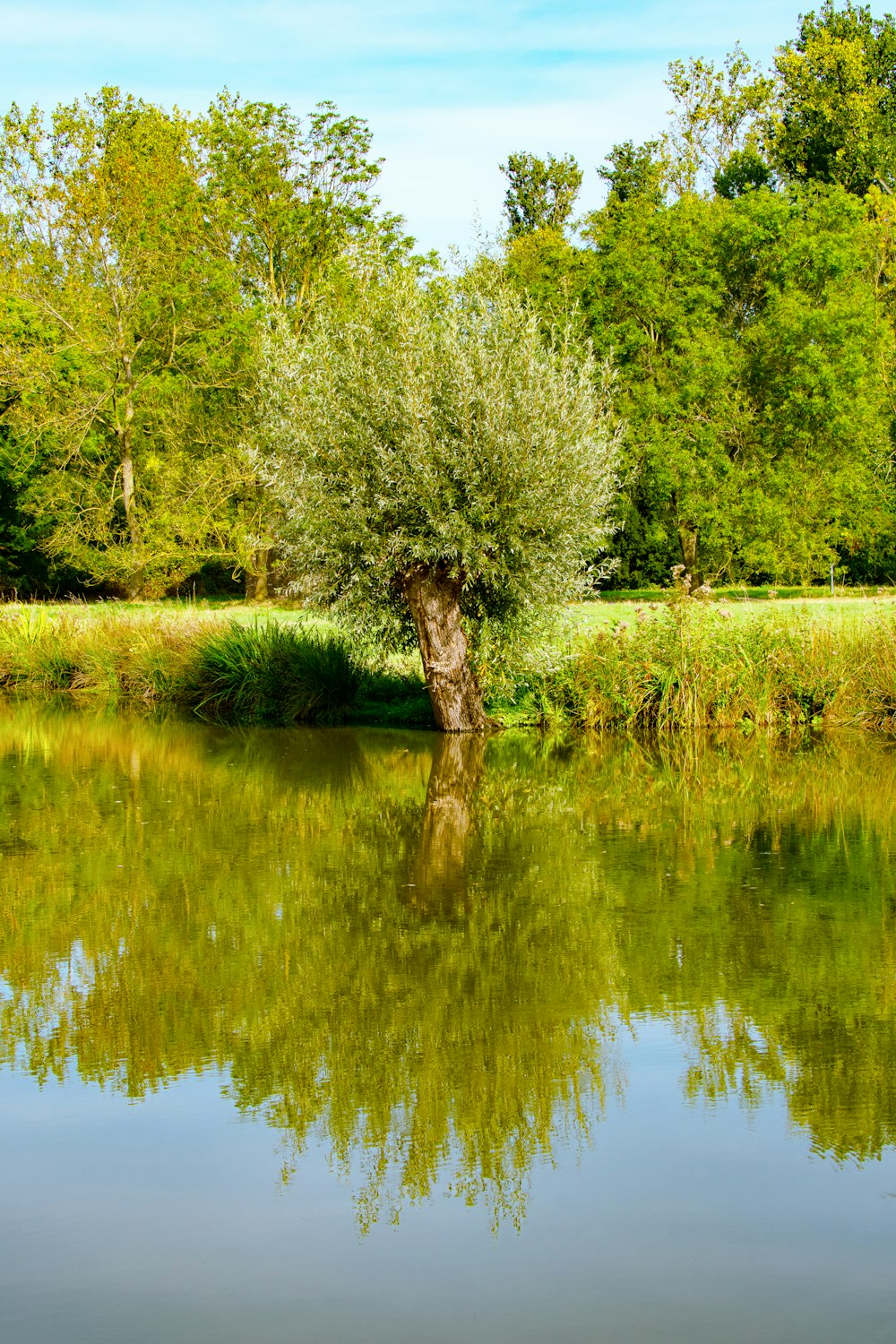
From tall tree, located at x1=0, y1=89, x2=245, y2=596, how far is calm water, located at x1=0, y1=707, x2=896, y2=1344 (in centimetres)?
2656

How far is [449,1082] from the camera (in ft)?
18.4

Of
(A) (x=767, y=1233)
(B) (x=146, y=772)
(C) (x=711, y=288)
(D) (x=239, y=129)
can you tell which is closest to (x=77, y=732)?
(B) (x=146, y=772)

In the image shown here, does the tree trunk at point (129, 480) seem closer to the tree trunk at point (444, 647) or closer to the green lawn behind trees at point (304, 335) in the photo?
the green lawn behind trees at point (304, 335)

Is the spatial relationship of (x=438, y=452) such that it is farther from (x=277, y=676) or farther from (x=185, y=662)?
(x=185, y=662)

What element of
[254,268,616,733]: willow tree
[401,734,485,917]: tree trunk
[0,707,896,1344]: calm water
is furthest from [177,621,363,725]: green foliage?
[0,707,896,1344]: calm water

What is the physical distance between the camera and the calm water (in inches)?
162

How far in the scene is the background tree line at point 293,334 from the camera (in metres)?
33.6

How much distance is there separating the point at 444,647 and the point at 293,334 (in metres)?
19.5

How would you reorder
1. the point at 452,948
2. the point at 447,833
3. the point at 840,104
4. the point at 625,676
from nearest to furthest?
1. the point at 452,948
2. the point at 447,833
3. the point at 625,676
4. the point at 840,104

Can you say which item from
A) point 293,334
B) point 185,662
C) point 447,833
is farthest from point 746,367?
point 447,833

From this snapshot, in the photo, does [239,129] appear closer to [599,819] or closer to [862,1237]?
[599,819]

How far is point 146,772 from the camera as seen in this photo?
14.1 meters

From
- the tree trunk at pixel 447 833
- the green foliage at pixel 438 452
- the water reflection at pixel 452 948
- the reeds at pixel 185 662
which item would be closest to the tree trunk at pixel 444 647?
the green foliage at pixel 438 452

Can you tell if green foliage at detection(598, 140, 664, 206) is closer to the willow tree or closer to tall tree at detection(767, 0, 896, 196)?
tall tree at detection(767, 0, 896, 196)
